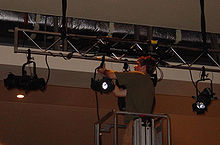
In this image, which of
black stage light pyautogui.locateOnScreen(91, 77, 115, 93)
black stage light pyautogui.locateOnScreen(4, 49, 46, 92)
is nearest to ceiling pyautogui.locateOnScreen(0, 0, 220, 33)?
black stage light pyautogui.locateOnScreen(4, 49, 46, 92)

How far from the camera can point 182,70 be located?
5816 millimetres

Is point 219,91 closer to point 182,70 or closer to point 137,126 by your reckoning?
point 182,70

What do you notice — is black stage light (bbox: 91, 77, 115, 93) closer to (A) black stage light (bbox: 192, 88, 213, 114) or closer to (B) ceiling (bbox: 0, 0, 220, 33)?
(B) ceiling (bbox: 0, 0, 220, 33)

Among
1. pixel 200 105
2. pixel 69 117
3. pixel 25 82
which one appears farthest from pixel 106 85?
pixel 69 117

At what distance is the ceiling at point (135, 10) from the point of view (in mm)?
4824

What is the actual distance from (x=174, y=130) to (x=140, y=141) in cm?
497

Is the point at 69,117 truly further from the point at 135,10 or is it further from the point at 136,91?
the point at 136,91

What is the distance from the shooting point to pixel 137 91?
4070mm

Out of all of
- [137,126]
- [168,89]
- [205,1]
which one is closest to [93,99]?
[168,89]

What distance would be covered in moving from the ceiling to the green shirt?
104cm

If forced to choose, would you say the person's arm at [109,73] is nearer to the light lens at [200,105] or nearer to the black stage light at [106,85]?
the black stage light at [106,85]

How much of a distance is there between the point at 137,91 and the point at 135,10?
1251 mm

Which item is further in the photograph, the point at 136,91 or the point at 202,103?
the point at 202,103

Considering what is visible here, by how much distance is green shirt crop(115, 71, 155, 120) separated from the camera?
4.00 metres
